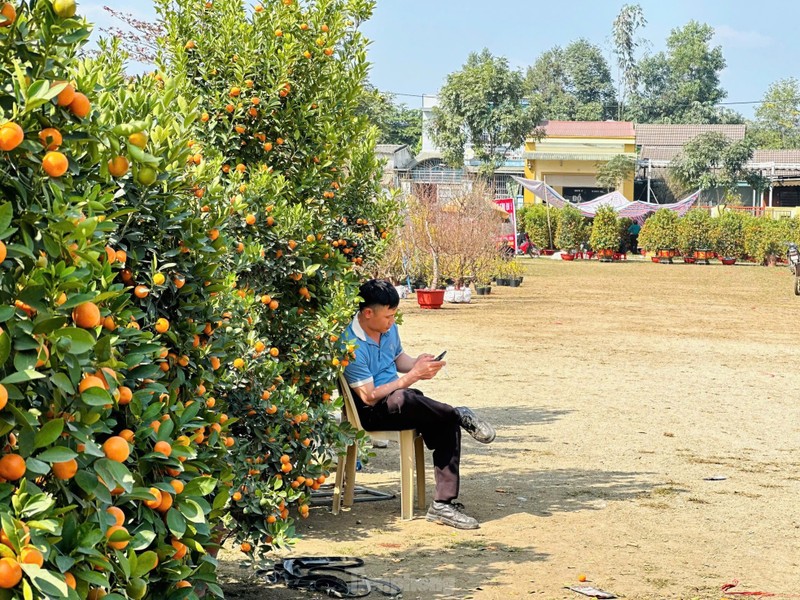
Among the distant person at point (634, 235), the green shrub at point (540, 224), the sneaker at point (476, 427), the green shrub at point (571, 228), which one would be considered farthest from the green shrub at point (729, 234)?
the sneaker at point (476, 427)

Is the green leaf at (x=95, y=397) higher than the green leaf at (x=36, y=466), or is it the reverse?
the green leaf at (x=95, y=397)

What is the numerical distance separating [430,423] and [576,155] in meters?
59.5

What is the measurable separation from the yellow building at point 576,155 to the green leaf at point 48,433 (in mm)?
62543

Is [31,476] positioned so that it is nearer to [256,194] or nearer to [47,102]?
[47,102]

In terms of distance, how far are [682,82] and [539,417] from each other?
95.8 metres

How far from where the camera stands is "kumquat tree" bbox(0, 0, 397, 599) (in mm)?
2076

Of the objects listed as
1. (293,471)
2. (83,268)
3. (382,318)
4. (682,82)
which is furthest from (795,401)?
(682,82)

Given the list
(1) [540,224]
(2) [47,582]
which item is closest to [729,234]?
(1) [540,224]

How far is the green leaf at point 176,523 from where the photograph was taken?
101 inches

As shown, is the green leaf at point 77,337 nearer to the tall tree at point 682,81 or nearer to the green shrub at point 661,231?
the green shrub at point 661,231

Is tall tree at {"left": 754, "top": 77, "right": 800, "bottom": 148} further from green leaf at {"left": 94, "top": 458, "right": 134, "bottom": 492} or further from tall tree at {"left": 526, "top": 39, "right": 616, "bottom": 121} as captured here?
green leaf at {"left": 94, "top": 458, "right": 134, "bottom": 492}

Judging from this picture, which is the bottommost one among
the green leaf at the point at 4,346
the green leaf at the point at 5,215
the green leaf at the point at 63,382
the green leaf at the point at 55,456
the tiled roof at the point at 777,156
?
the green leaf at the point at 55,456

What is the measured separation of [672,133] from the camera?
76500 mm

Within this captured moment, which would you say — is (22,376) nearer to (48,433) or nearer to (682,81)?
(48,433)
